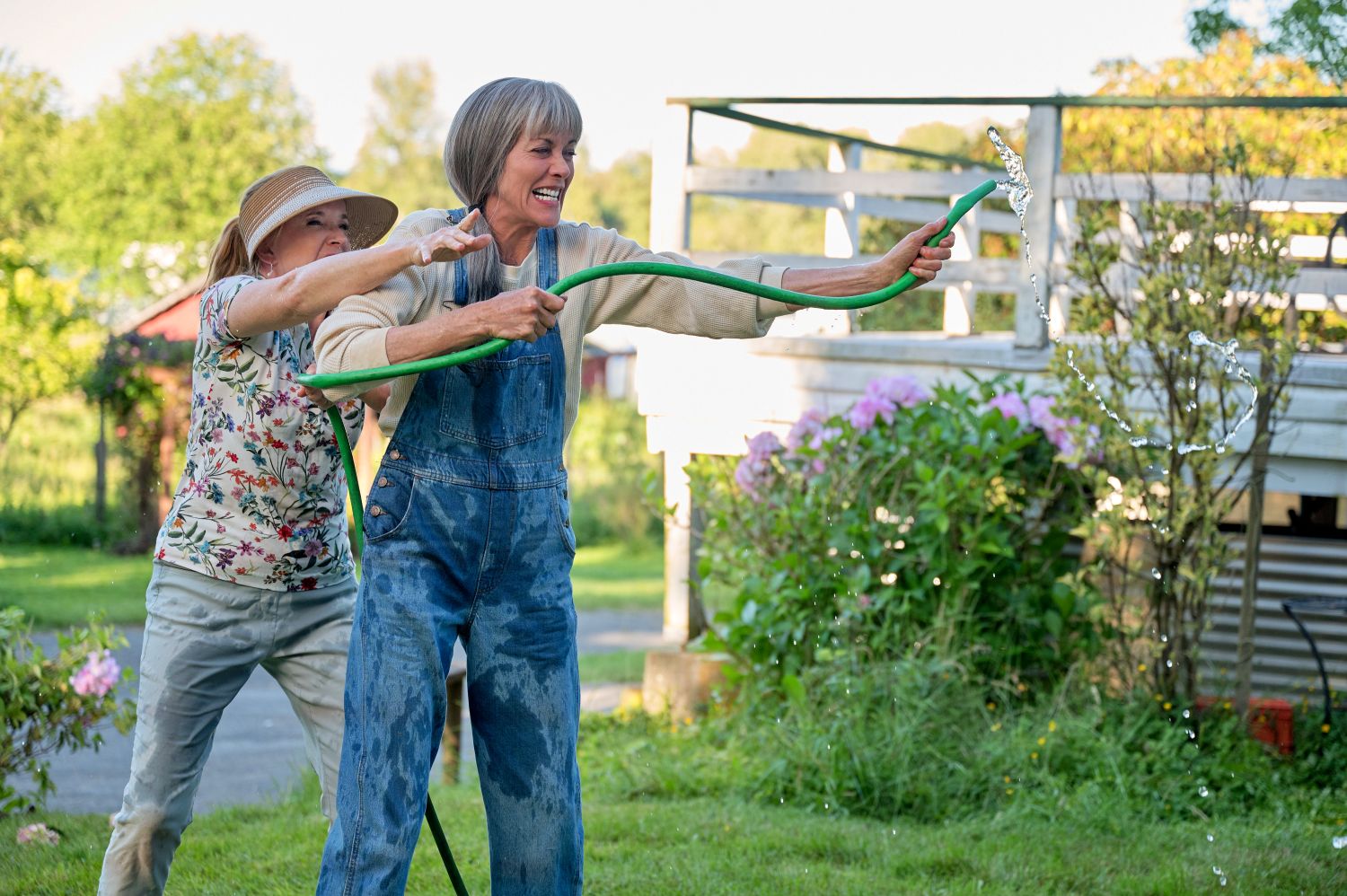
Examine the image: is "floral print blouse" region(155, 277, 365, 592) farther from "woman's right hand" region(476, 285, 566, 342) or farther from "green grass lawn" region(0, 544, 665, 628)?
"green grass lawn" region(0, 544, 665, 628)

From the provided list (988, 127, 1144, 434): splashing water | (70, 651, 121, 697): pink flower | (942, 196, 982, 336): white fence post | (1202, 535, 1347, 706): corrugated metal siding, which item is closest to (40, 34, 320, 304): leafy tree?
(942, 196, 982, 336): white fence post

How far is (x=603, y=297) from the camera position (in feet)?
8.35

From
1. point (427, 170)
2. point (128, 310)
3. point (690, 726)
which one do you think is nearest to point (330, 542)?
point (690, 726)

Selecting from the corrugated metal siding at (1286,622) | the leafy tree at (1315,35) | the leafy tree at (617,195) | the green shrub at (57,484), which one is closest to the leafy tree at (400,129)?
the leafy tree at (617,195)

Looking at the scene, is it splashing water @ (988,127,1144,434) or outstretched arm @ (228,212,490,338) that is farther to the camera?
splashing water @ (988,127,1144,434)

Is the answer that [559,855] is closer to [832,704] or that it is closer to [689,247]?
[832,704]

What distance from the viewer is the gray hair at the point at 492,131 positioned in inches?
91.8

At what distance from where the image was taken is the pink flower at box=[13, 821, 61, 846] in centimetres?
403

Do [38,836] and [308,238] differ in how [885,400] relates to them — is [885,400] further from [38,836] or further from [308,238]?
[38,836]

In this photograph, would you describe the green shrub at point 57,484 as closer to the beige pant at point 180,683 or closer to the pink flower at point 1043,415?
the pink flower at point 1043,415

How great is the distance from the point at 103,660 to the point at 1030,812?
286 cm

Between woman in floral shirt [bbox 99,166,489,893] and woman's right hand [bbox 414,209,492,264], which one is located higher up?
woman's right hand [bbox 414,209,492,264]

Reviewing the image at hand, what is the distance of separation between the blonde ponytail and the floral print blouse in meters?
0.16

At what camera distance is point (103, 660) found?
4484 millimetres
